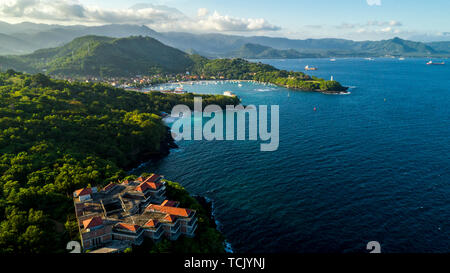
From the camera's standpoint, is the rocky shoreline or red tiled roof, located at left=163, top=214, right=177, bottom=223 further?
the rocky shoreline

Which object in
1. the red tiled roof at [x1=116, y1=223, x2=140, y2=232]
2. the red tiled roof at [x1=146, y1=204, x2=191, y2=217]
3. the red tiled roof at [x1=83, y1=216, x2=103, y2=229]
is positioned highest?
the red tiled roof at [x1=83, y1=216, x2=103, y2=229]

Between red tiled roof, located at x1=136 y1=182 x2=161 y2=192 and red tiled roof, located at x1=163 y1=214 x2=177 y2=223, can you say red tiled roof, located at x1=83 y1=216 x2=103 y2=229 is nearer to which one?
red tiled roof, located at x1=163 y1=214 x2=177 y2=223

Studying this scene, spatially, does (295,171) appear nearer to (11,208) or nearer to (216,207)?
(216,207)

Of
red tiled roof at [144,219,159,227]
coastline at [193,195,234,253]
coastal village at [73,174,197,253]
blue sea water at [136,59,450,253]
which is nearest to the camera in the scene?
coastal village at [73,174,197,253]

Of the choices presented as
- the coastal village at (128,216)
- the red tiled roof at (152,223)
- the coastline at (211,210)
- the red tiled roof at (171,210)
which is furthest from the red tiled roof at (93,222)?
the coastline at (211,210)

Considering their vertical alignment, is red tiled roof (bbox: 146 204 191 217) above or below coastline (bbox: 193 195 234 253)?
above

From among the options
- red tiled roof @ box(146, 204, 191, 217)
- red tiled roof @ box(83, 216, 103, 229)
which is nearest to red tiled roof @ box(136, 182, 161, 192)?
red tiled roof @ box(146, 204, 191, 217)
